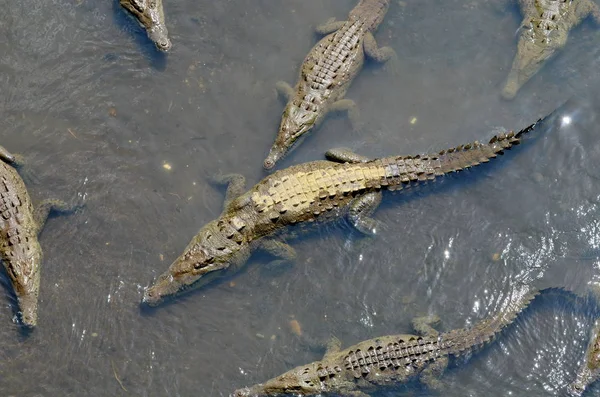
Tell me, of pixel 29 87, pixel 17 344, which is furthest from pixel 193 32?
pixel 17 344

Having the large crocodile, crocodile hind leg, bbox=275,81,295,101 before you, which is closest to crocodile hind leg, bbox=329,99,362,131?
crocodile hind leg, bbox=275,81,295,101

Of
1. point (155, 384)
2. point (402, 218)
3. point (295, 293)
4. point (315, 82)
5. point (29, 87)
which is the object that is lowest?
point (155, 384)

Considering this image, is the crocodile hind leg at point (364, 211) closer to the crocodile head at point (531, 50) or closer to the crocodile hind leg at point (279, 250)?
the crocodile hind leg at point (279, 250)

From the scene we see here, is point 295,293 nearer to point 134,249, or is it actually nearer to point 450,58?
point 134,249

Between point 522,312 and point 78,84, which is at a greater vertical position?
point 78,84

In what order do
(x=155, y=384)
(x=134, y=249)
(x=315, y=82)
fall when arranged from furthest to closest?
(x=315, y=82)
(x=134, y=249)
(x=155, y=384)

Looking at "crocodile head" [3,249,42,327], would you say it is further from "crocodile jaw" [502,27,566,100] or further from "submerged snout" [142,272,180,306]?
"crocodile jaw" [502,27,566,100]

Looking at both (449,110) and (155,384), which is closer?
(155,384)

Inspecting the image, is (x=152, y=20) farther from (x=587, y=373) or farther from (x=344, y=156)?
(x=587, y=373)
